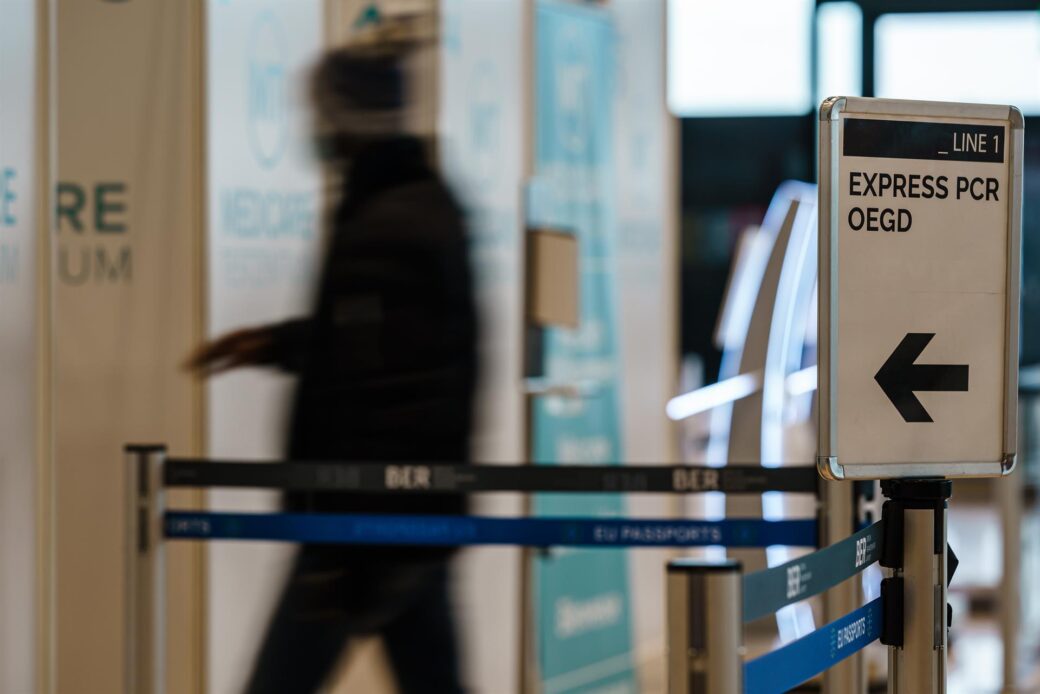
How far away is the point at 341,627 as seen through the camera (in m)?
4.23

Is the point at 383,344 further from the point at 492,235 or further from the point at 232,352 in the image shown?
the point at 492,235

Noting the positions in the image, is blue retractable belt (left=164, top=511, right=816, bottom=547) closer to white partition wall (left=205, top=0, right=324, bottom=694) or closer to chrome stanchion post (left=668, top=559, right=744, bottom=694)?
white partition wall (left=205, top=0, right=324, bottom=694)

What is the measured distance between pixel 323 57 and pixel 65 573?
1594 millimetres

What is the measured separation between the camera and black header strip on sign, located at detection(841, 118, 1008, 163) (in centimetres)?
201

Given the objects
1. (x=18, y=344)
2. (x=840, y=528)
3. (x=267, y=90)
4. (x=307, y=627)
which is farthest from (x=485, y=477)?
(x=267, y=90)

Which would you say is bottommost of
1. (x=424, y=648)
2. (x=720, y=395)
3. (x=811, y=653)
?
(x=424, y=648)

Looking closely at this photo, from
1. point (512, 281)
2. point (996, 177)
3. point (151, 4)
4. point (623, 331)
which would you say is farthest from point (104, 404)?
point (623, 331)

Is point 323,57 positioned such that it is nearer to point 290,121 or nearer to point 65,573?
point 290,121

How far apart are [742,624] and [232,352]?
2606 mm

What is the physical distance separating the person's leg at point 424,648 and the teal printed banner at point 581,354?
39.4 inches

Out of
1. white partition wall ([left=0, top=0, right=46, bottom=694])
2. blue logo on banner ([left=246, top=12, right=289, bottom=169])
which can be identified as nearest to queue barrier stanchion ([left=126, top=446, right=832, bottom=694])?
white partition wall ([left=0, top=0, right=46, bottom=694])

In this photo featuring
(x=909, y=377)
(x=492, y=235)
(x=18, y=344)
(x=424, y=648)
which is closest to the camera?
(x=909, y=377)

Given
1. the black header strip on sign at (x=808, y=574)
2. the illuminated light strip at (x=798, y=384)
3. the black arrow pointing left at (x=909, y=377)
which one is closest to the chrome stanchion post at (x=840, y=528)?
the black header strip on sign at (x=808, y=574)

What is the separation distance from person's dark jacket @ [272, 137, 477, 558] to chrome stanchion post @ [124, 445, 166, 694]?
3.21 ft
